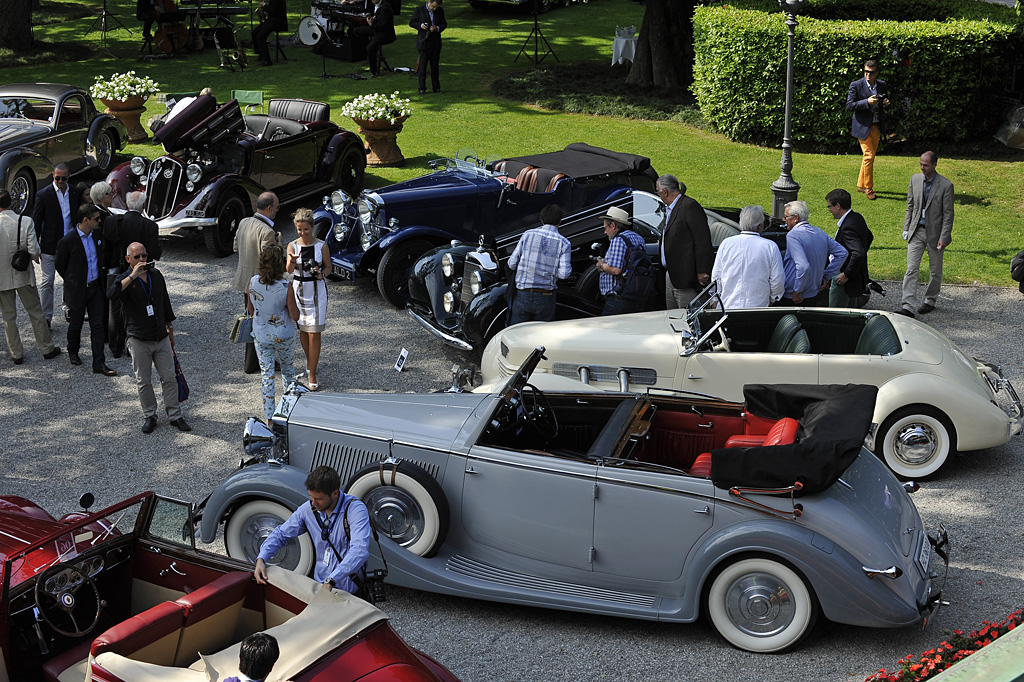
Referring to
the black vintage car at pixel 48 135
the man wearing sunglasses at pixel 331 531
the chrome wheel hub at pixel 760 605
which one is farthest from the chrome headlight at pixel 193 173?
the chrome wheel hub at pixel 760 605

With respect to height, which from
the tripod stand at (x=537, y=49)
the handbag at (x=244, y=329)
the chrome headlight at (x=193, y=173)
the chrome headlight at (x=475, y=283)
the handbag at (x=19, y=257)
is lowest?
the handbag at (x=244, y=329)

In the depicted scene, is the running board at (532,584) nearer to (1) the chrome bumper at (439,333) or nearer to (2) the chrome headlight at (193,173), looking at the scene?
(1) the chrome bumper at (439,333)

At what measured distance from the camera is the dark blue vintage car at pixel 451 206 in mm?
11438

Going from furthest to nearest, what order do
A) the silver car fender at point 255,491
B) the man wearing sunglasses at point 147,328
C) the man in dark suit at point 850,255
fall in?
1. the man in dark suit at point 850,255
2. the man wearing sunglasses at point 147,328
3. the silver car fender at point 255,491

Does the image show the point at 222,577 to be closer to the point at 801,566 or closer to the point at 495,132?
the point at 801,566

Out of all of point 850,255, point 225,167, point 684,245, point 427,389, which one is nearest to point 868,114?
point 850,255

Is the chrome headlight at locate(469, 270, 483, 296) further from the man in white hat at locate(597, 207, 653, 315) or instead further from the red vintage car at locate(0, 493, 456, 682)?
the red vintage car at locate(0, 493, 456, 682)

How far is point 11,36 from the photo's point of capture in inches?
940

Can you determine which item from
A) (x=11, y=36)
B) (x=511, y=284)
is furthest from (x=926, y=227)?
(x=11, y=36)

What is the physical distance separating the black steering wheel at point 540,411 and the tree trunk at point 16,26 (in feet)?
73.8

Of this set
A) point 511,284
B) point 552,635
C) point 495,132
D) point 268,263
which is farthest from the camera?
point 495,132

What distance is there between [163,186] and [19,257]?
3606 mm

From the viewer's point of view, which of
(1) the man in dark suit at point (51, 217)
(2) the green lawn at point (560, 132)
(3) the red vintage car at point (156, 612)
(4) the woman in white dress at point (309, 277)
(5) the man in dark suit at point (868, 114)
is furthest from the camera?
(5) the man in dark suit at point (868, 114)

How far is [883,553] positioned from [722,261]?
390 centimetres
